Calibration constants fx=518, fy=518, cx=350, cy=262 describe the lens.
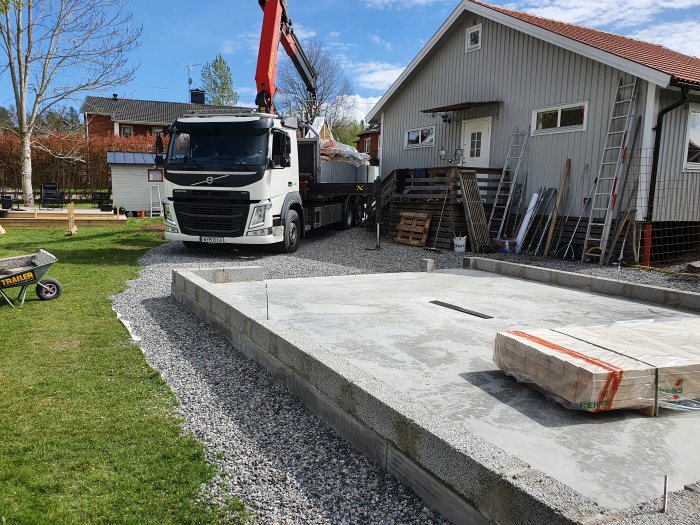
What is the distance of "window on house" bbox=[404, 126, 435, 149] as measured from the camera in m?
16.9

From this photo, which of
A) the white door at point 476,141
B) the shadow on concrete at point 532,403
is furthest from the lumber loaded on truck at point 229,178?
the shadow on concrete at point 532,403

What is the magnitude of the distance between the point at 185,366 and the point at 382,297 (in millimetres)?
2864

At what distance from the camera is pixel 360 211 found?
18.9m

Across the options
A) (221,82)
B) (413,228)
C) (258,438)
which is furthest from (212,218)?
(221,82)

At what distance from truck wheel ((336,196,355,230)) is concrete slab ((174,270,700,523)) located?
8826mm

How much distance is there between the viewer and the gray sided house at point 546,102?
11000mm

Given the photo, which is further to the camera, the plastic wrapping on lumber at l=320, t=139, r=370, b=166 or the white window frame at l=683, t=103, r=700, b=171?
the plastic wrapping on lumber at l=320, t=139, r=370, b=166

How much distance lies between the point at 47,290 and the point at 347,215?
11.3 metres

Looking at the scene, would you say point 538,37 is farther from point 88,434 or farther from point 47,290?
point 88,434

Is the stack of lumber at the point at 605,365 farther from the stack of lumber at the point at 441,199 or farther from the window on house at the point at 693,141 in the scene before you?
the stack of lumber at the point at 441,199

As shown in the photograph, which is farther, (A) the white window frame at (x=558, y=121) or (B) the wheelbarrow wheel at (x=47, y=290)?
(A) the white window frame at (x=558, y=121)

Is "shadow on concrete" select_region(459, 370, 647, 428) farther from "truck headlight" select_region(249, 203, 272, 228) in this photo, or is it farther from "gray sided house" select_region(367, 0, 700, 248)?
"gray sided house" select_region(367, 0, 700, 248)

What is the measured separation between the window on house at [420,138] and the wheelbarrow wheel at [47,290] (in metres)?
12.5

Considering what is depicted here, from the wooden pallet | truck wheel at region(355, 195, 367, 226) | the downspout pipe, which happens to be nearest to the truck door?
the wooden pallet
